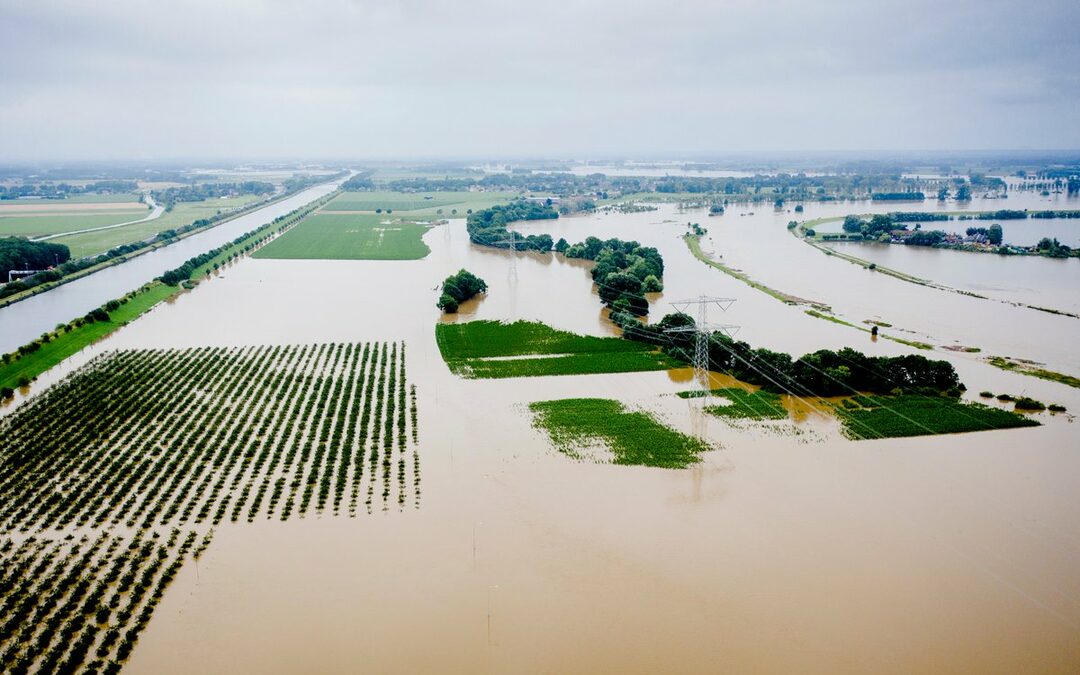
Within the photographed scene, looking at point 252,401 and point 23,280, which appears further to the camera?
point 23,280

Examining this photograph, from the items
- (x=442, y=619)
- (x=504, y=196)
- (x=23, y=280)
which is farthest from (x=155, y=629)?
(x=504, y=196)

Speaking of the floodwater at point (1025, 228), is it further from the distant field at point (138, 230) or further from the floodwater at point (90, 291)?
the distant field at point (138, 230)

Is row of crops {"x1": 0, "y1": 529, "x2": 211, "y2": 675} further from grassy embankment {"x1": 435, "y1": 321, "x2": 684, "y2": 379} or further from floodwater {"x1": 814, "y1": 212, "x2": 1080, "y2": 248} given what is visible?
floodwater {"x1": 814, "y1": 212, "x2": 1080, "y2": 248}

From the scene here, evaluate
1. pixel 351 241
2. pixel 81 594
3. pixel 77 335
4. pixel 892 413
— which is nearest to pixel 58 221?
pixel 351 241

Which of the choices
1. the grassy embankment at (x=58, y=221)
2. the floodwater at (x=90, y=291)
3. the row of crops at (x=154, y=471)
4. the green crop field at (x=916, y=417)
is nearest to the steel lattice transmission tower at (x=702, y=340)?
the green crop field at (x=916, y=417)

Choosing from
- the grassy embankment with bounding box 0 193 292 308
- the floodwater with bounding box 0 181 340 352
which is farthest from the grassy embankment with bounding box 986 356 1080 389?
the grassy embankment with bounding box 0 193 292 308

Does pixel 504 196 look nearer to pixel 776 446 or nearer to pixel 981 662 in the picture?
pixel 776 446
